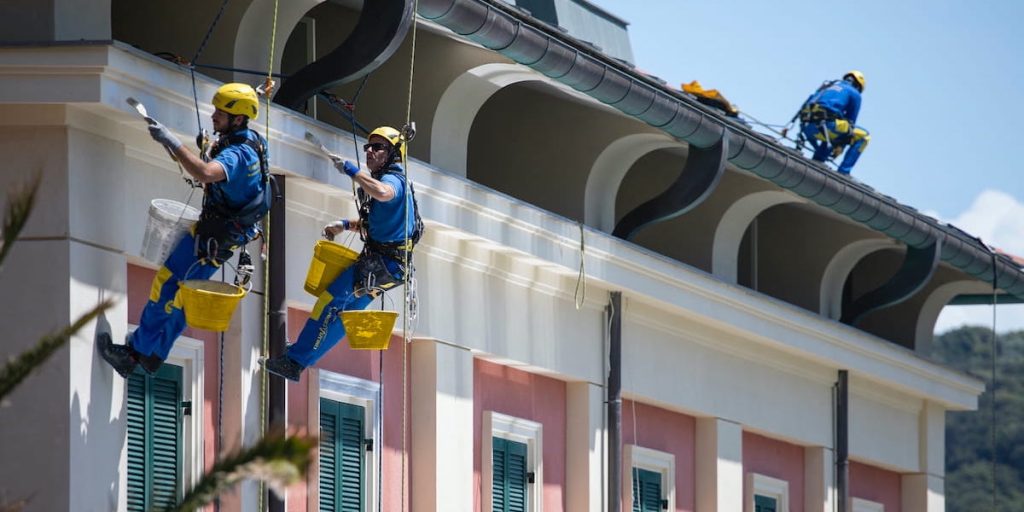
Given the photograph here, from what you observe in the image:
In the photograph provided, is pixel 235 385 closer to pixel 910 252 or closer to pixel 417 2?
pixel 417 2

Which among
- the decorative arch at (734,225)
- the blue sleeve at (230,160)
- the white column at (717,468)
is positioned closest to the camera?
the blue sleeve at (230,160)

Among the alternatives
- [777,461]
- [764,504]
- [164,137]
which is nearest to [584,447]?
[764,504]

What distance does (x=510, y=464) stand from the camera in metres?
20.3

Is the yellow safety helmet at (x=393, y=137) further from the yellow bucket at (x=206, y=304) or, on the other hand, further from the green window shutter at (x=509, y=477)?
the green window shutter at (x=509, y=477)

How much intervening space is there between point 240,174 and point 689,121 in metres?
6.84

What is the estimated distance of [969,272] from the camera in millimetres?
26812

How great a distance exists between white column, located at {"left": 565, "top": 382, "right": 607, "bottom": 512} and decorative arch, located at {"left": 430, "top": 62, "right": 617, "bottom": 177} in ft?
8.87

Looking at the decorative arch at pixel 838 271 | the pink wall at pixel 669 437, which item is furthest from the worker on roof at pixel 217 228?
the decorative arch at pixel 838 271

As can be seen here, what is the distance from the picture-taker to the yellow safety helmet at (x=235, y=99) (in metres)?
15.0

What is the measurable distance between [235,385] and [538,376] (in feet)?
15.4


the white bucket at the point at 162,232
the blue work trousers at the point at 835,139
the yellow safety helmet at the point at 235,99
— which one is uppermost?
the blue work trousers at the point at 835,139

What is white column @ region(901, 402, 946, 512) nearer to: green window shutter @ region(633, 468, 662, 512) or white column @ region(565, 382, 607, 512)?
green window shutter @ region(633, 468, 662, 512)

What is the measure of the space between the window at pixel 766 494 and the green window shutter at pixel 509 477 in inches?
158

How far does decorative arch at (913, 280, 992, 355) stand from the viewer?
28062 mm
